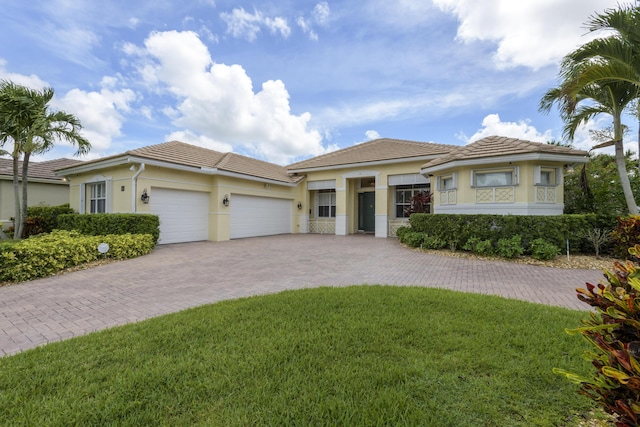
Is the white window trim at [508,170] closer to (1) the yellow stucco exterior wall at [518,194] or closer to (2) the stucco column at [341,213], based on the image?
(1) the yellow stucco exterior wall at [518,194]

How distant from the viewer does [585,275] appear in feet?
22.4

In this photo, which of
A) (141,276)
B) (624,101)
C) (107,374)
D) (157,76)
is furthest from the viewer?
(157,76)

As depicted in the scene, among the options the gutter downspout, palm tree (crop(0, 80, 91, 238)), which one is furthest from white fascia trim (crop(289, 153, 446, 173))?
palm tree (crop(0, 80, 91, 238))

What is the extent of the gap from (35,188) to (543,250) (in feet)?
88.8

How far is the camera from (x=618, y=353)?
1.25 m

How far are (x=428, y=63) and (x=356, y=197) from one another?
357 inches

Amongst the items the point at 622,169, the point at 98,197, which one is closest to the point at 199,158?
the point at 98,197

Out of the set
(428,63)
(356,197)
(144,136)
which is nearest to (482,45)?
(428,63)

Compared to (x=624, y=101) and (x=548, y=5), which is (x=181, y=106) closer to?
(x=548, y=5)

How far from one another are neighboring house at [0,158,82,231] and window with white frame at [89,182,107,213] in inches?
256

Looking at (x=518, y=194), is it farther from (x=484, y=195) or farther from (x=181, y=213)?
(x=181, y=213)

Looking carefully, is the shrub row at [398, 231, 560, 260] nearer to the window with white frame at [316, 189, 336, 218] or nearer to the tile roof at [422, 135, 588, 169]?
the tile roof at [422, 135, 588, 169]

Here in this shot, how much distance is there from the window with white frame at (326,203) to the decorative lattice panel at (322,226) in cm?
51

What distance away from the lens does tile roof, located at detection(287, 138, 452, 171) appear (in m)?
15.1
